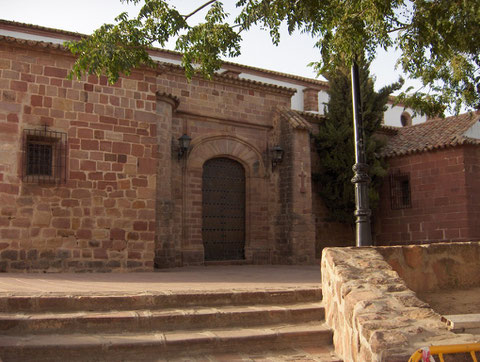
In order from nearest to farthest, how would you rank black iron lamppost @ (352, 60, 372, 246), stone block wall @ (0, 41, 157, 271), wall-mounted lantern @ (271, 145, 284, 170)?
black iron lamppost @ (352, 60, 372, 246), stone block wall @ (0, 41, 157, 271), wall-mounted lantern @ (271, 145, 284, 170)

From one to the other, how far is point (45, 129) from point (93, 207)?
1.73m

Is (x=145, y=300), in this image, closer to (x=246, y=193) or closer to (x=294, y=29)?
(x=294, y=29)

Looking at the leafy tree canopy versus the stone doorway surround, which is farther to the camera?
the stone doorway surround

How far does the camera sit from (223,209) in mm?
13562

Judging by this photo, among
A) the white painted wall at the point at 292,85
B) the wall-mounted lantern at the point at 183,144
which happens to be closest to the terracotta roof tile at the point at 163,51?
the white painted wall at the point at 292,85

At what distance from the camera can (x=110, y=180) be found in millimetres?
9711

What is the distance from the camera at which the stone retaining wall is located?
356cm

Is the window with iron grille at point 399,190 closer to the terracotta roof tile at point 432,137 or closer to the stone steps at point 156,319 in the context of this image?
the terracotta roof tile at point 432,137

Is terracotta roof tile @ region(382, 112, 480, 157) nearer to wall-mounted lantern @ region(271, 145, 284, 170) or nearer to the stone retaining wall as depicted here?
wall-mounted lantern @ region(271, 145, 284, 170)

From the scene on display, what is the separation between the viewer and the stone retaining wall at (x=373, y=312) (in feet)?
11.7

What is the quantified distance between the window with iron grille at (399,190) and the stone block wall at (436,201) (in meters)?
0.16

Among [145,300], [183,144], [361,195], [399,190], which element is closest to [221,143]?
[183,144]

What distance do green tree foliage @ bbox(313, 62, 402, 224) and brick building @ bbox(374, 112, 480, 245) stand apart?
0.68 metres

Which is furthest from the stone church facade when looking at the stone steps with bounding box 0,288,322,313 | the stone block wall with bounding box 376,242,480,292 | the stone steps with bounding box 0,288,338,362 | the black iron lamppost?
the stone block wall with bounding box 376,242,480,292
